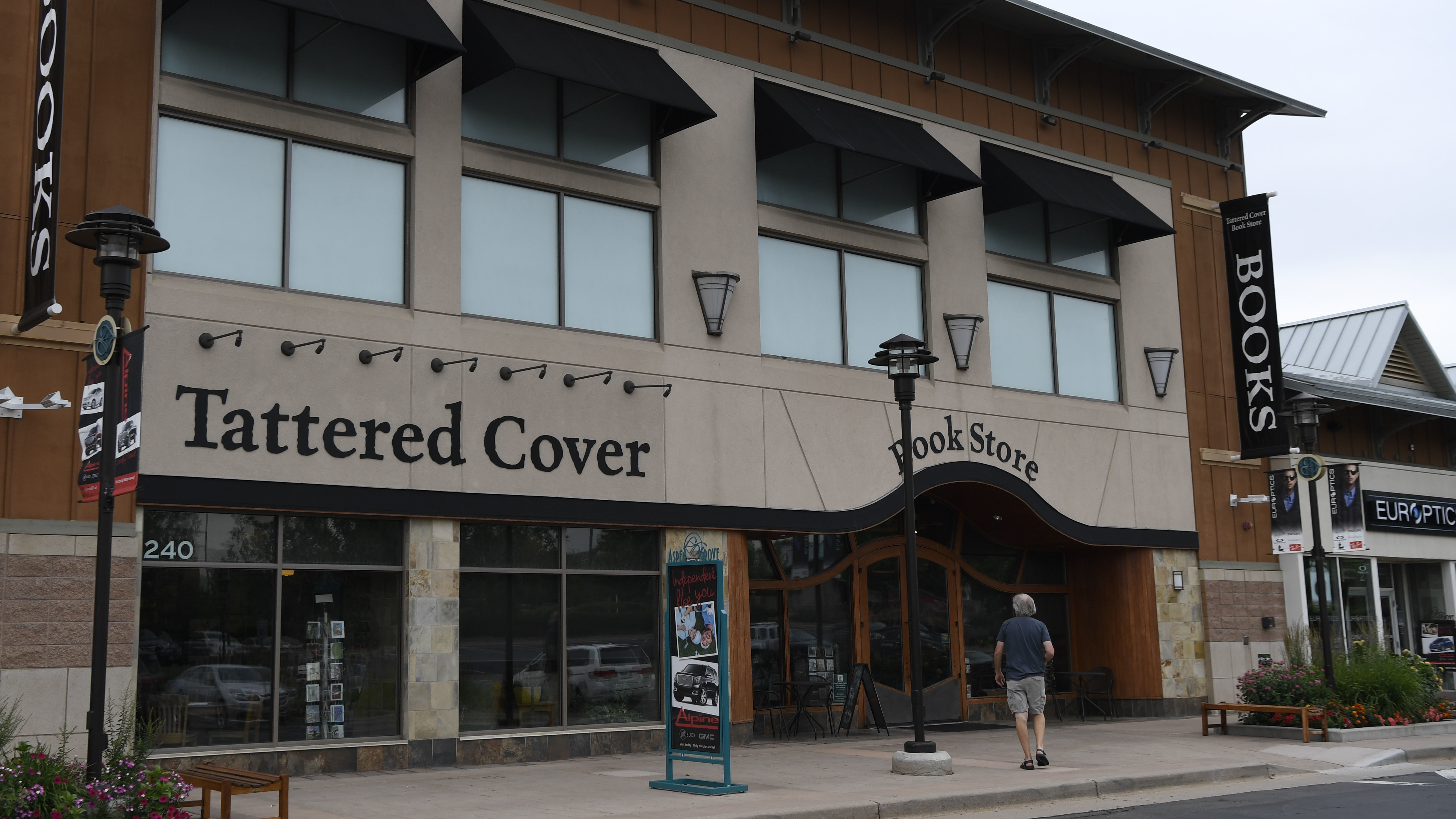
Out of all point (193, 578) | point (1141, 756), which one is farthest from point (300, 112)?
point (1141, 756)

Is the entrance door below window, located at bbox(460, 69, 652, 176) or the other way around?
below

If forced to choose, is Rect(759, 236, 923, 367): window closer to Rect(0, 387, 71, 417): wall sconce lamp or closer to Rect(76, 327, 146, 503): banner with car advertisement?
Rect(0, 387, 71, 417): wall sconce lamp

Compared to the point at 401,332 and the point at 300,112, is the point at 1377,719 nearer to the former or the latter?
the point at 401,332

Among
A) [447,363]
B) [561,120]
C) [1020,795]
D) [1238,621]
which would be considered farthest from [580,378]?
[1238,621]

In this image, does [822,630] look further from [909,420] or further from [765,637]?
[909,420]

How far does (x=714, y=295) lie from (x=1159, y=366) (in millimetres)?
9294

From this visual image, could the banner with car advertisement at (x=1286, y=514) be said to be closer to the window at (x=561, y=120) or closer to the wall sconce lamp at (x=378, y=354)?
the window at (x=561, y=120)

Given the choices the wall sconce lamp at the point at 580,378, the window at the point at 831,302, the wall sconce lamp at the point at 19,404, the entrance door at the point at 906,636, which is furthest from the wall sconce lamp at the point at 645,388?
the wall sconce lamp at the point at 19,404

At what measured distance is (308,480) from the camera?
13852mm

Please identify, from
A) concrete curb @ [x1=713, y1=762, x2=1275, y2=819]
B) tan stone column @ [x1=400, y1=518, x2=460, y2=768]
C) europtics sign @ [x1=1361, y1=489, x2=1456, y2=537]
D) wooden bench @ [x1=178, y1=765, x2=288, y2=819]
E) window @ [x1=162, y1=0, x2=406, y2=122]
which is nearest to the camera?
wooden bench @ [x1=178, y1=765, x2=288, y2=819]

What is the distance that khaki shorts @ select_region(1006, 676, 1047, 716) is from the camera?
46.4 feet

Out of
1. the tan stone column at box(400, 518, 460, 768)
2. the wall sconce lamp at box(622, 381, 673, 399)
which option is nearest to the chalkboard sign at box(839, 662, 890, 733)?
the wall sconce lamp at box(622, 381, 673, 399)

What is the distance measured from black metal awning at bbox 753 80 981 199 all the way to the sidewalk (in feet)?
26.2

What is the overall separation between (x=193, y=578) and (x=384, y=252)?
166 inches
